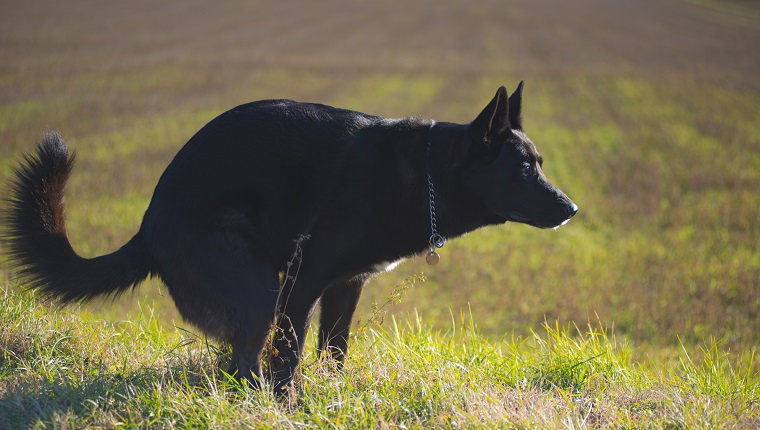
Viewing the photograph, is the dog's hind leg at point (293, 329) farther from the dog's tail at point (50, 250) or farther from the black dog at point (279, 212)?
the dog's tail at point (50, 250)

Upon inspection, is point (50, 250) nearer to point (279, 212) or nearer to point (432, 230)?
point (279, 212)

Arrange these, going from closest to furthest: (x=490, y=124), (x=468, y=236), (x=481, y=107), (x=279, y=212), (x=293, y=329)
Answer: (x=293, y=329) < (x=279, y=212) < (x=490, y=124) < (x=468, y=236) < (x=481, y=107)

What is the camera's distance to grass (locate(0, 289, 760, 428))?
3020mm

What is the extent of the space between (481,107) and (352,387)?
18.4 meters

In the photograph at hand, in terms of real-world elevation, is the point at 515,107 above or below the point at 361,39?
below

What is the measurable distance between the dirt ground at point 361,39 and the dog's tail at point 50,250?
16.6 metres

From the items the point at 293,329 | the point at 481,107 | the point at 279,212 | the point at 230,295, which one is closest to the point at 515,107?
the point at 279,212

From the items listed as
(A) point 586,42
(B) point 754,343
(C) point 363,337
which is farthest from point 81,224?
(A) point 586,42

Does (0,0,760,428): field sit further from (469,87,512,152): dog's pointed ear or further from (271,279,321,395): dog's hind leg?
(469,87,512,152): dog's pointed ear

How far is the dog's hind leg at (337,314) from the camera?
3.94m

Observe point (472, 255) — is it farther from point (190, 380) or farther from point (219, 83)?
point (219, 83)


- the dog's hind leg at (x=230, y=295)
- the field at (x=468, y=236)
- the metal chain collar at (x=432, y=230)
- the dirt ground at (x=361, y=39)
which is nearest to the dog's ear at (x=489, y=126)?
the metal chain collar at (x=432, y=230)

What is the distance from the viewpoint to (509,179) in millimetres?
3922

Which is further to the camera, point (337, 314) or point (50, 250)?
point (337, 314)
